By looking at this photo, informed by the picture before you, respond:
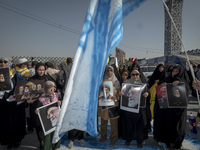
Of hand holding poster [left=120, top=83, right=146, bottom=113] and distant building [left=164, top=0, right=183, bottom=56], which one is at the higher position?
distant building [left=164, top=0, right=183, bottom=56]

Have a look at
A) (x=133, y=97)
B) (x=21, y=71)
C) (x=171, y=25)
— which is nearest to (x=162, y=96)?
(x=133, y=97)

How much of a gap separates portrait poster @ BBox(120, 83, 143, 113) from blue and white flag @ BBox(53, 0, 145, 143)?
1.19 meters

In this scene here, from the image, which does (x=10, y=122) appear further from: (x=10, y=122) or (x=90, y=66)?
(x=90, y=66)

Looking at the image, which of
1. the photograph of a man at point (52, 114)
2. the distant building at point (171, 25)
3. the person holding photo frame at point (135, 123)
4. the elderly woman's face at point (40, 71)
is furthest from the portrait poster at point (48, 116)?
the distant building at point (171, 25)

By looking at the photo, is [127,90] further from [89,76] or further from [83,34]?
[83,34]

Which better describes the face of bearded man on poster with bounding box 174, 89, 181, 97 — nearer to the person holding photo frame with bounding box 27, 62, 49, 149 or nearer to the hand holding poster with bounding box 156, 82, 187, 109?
the hand holding poster with bounding box 156, 82, 187, 109

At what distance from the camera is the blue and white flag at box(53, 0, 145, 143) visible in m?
1.58

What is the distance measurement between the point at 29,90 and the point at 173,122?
115 inches

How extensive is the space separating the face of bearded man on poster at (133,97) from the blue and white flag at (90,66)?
3.95ft

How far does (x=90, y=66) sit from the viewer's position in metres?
1.62

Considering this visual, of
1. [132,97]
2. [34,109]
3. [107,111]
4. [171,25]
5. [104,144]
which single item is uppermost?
[171,25]

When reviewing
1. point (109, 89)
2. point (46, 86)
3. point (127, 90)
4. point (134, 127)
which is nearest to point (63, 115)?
point (46, 86)

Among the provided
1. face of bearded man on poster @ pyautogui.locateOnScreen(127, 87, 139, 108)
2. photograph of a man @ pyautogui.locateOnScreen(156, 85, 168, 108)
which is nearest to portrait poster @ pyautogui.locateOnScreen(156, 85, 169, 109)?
photograph of a man @ pyautogui.locateOnScreen(156, 85, 168, 108)

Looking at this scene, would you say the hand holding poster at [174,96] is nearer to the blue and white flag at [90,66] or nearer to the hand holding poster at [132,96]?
the hand holding poster at [132,96]
